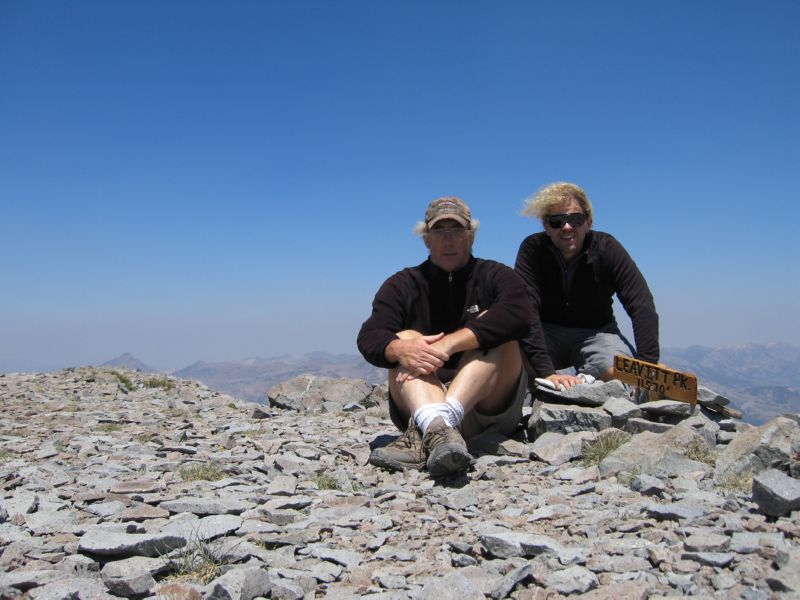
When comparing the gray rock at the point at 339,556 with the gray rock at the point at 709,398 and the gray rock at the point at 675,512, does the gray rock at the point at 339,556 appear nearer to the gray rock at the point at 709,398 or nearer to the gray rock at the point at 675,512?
the gray rock at the point at 675,512

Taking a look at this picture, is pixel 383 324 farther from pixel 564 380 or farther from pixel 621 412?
pixel 621 412

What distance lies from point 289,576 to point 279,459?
10.6ft

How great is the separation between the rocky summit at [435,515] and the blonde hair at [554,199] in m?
2.36

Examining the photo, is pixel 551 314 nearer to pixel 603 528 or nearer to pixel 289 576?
pixel 603 528

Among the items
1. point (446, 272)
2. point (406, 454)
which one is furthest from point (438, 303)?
point (406, 454)

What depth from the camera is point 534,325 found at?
7.08 meters

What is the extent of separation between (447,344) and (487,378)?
A: 576 mm

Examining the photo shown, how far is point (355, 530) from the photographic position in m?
3.94

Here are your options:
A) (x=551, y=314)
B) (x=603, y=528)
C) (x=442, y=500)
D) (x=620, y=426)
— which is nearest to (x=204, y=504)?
(x=442, y=500)

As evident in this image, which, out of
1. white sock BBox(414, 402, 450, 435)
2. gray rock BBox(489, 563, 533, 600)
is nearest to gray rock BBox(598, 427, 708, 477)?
white sock BBox(414, 402, 450, 435)

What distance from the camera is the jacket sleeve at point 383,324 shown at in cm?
576

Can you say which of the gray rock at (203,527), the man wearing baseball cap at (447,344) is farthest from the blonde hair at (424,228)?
the gray rock at (203,527)

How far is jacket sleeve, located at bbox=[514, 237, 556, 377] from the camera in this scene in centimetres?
714

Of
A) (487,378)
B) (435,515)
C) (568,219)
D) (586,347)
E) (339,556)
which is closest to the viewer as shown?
(339,556)
